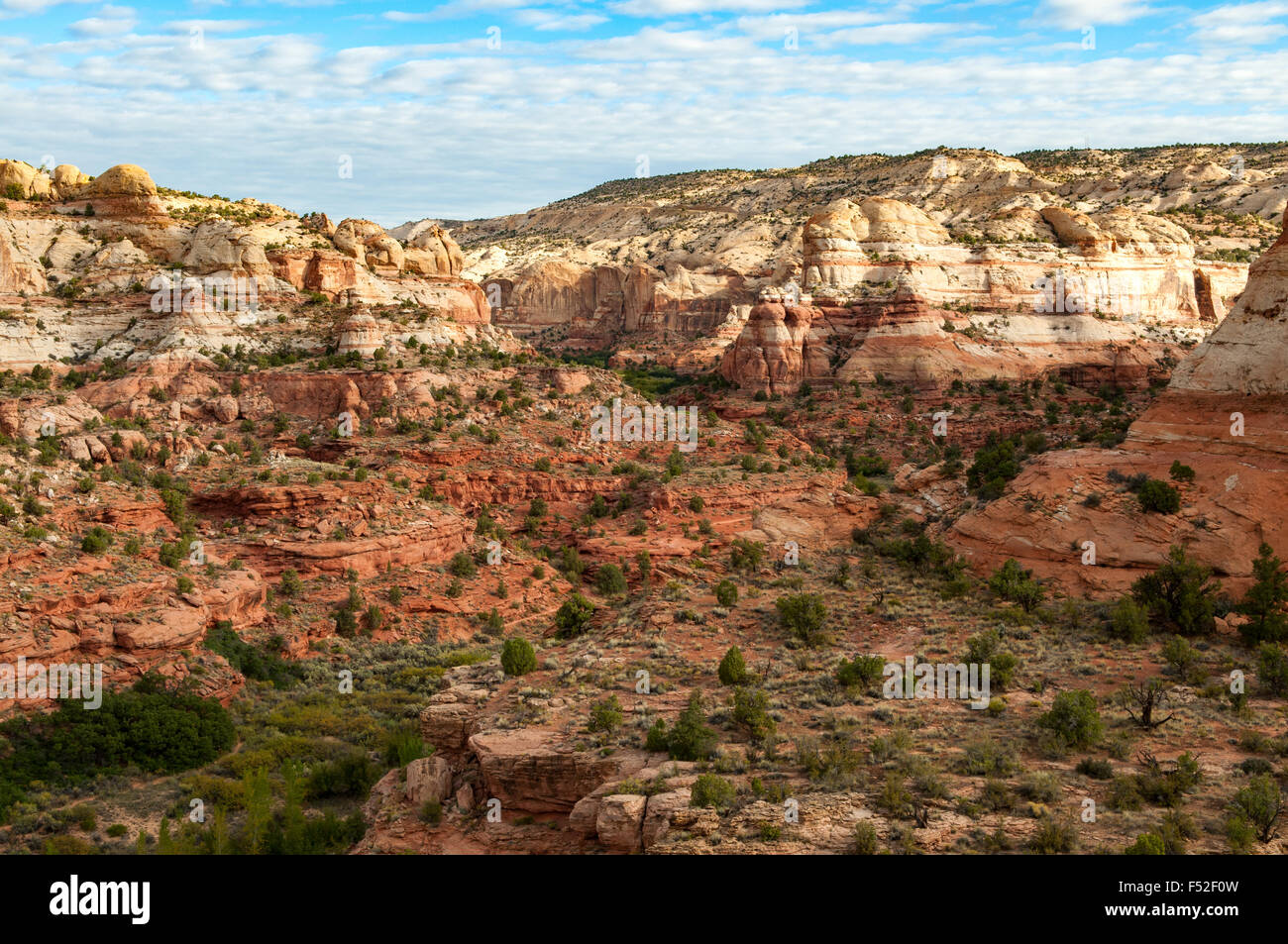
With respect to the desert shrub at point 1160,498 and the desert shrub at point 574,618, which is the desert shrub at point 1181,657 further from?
the desert shrub at point 574,618

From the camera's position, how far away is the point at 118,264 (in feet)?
173

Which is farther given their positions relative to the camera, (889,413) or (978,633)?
(889,413)

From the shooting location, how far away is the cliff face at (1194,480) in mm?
31297

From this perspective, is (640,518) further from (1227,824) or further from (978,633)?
(1227,824)

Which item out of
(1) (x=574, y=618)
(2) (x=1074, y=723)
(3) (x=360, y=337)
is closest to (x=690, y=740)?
(2) (x=1074, y=723)

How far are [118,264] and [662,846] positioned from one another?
48.9 meters

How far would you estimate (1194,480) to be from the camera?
108 ft

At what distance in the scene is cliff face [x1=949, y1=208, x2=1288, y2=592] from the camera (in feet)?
103

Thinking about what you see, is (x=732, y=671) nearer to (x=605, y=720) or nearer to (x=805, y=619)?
(x=605, y=720)

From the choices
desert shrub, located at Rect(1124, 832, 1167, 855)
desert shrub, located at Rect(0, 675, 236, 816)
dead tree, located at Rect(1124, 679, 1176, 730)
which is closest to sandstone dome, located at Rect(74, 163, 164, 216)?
desert shrub, located at Rect(0, 675, 236, 816)

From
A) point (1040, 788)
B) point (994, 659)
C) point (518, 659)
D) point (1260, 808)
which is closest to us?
→ point (1260, 808)

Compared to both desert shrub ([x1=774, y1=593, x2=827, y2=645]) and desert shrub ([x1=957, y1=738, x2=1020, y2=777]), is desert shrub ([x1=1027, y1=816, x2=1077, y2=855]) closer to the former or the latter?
desert shrub ([x1=957, y1=738, x2=1020, y2=777])
